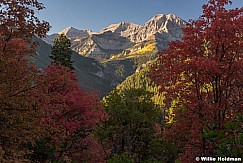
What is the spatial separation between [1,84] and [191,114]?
24.9 ft

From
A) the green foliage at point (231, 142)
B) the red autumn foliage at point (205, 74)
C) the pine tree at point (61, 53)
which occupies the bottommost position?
the green foliage at point (231, 142)

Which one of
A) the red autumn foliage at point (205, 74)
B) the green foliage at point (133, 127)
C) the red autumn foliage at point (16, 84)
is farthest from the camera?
the green foliage at point (133, 127)

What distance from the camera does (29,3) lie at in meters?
8.38

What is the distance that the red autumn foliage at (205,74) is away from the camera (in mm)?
9562

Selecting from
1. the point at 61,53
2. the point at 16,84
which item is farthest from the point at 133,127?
the point at 16,84

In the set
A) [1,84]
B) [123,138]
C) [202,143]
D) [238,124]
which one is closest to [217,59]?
[202,143]

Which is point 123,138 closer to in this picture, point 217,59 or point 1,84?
point 217,59

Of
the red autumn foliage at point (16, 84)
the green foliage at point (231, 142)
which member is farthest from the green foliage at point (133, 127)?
the green foliage at point (231, 142)

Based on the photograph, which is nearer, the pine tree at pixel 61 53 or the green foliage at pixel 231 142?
the green foliage at pixel 231 142

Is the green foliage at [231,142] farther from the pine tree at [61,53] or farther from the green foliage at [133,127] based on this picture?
the pine tree at [61,53]

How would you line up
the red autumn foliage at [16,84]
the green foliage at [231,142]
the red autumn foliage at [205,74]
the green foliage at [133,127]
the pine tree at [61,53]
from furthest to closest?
the pine tree at [61,53], the green foliage at [133,127], the red autumn foliage at [205,74], the red autumn foliage at [16,84], the green foliage at [231,142]

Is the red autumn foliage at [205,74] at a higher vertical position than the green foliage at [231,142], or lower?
higher

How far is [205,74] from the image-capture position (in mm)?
9914

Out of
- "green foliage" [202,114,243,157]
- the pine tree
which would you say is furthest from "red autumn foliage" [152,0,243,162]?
the pine tree
